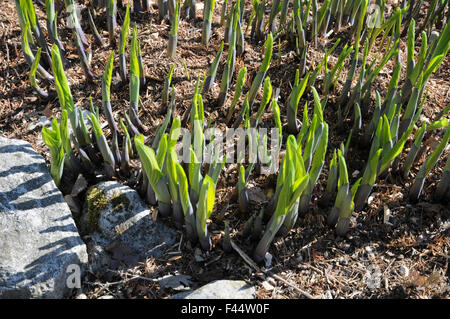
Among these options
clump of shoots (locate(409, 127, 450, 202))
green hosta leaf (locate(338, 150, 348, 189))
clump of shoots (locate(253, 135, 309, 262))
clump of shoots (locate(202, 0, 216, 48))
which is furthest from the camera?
clump of shoots (locate(202, 0, 216, 48))

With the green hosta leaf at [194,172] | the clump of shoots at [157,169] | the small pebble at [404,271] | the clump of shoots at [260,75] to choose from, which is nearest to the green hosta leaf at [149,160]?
the clump of shoots at [157,169]

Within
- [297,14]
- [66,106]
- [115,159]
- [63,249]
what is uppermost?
[297,14]

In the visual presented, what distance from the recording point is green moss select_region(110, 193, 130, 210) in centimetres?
Answer: 172

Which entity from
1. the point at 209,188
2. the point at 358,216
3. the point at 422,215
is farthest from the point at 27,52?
the point at 422,215

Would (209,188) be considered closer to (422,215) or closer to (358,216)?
(358,216)

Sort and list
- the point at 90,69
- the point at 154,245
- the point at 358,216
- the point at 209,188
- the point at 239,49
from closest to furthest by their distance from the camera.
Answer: the point at 209,188
the point at 154,245
the point at 358,216
the point at 90,69
the point at 239,49

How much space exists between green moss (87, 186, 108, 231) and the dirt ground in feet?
0.61

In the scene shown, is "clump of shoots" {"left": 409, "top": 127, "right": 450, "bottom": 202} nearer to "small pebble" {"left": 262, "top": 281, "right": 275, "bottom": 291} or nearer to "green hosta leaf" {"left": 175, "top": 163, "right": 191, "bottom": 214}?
"small pebble" {"left": 262, "top": 281, "right": 275, "bottom": 291}

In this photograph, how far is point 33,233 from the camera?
1588 millimetres

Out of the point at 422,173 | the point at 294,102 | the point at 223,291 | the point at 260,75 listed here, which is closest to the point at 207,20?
the point at 260,75

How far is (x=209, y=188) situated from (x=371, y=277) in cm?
71

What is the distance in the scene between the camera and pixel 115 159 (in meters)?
1.86

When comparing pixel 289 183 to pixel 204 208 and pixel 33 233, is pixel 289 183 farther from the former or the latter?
pixel 33 233

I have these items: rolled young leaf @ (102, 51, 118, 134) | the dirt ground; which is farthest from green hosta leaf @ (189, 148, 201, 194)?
rolled young leaf @ (102, 51, 118, 134)
